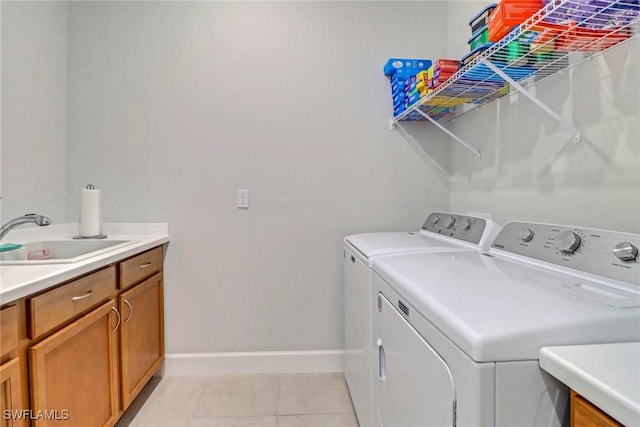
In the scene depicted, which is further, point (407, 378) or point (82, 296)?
point (82, 296)

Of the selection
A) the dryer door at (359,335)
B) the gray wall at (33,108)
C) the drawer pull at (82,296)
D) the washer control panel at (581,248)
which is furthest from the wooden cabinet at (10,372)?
the washer control panel at (581,248)

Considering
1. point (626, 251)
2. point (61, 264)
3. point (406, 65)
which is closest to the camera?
point (626, 251)

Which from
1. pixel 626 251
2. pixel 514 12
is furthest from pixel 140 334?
pixel 514 12

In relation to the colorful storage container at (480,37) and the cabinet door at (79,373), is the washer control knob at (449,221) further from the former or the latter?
the cabinet door at (79,373)

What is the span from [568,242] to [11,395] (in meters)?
1.62

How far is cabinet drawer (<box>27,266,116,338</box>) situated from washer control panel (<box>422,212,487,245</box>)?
1525 mm

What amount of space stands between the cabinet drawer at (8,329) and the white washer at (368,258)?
110 centimetres

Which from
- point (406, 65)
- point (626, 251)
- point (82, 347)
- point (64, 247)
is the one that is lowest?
point (82, 347)

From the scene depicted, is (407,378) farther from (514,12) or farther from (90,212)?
(90,212)

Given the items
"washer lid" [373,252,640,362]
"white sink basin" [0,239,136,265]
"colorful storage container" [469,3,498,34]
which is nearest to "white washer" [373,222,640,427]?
"washer lid" [373,252,640,362]

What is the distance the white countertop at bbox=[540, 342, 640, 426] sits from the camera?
44 centimetres

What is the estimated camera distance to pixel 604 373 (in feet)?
1.63

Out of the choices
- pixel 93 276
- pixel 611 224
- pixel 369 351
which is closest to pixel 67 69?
pixel 93 276

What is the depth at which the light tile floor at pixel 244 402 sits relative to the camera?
166cm
